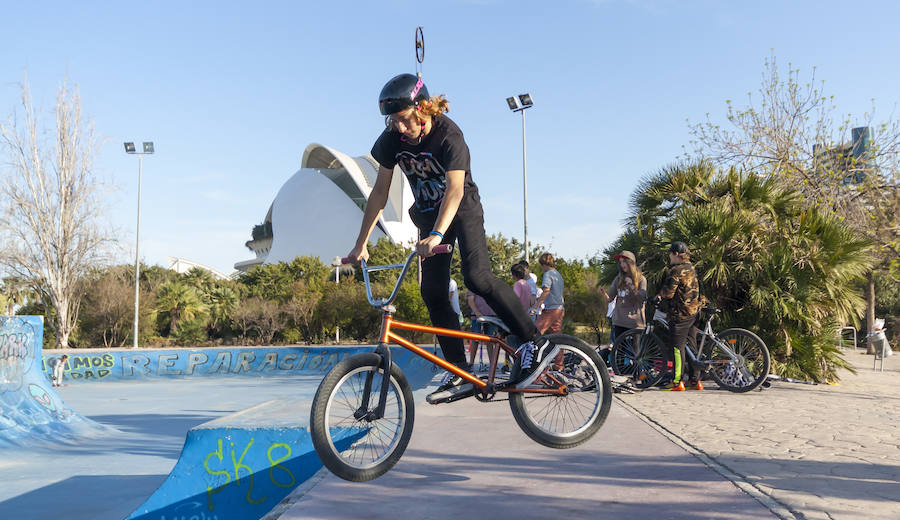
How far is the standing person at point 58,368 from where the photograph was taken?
69.2ft

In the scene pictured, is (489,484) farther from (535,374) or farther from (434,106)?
(434,106)

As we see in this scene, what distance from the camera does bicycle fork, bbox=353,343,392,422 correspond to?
3.34 meters

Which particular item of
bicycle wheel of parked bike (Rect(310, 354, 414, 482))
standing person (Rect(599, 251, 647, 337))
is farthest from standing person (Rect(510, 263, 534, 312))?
bicycle wheel of parked bike (Rect(310, 354, 414, 482))

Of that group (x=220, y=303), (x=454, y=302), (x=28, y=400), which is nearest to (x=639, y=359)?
(x=454, y=302)

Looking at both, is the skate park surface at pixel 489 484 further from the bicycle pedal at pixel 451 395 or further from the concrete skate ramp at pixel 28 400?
the concrete skate ramp at pixel 28 400

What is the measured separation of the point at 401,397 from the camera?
138 inches

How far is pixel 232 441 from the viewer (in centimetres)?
540

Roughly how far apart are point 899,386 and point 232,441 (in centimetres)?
1079

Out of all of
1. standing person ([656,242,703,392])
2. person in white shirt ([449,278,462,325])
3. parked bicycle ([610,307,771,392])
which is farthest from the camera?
parked bicycle ([610,307,771,392])

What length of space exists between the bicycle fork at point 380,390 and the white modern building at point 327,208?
65.4m

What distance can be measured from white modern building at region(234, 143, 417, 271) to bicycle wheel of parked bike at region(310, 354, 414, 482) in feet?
215

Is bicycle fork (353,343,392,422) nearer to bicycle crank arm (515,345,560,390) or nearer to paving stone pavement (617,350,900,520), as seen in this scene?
bicycle crank arm (515,345,560,390)

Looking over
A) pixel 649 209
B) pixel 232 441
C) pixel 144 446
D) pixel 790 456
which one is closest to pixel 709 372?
pixel 649 209

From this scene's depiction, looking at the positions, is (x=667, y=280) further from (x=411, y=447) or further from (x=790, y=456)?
(x=411, y=447)
